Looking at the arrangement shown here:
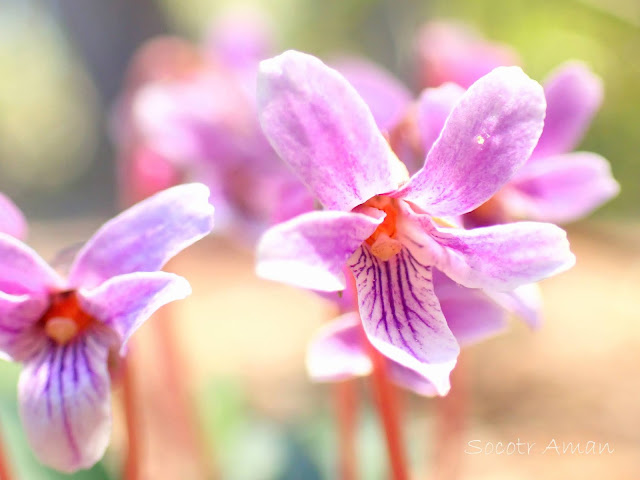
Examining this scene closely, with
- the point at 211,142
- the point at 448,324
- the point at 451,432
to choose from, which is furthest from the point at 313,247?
the point at 211,142

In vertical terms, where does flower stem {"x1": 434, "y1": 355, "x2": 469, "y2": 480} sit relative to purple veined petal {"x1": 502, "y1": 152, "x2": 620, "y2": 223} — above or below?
below

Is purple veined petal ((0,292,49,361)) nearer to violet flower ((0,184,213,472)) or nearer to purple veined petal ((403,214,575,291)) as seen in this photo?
violet flower ((0,184,213,472))

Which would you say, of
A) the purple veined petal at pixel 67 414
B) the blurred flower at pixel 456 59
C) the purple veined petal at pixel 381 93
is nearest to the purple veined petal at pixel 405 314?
the purple veined petal at pixel 67 414

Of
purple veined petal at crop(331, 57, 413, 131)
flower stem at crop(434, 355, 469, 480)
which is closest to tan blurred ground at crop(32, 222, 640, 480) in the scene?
flower stem at crop(434, 355, 469, 480)

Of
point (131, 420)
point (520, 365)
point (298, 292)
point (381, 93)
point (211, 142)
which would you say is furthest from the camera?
point (298, 292)

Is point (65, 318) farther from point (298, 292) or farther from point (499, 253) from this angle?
point (298, 292)

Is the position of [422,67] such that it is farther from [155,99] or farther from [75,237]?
[75,237]
